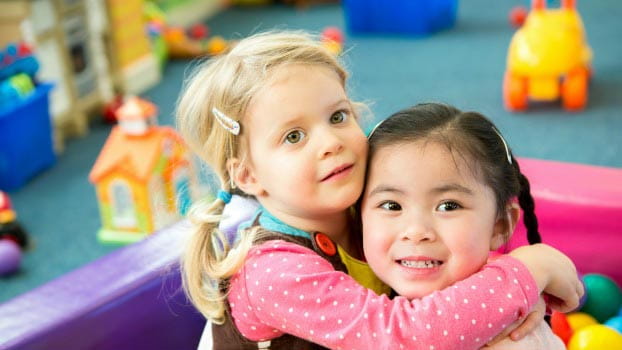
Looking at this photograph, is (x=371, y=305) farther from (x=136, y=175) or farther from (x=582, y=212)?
(x=136, y=175)

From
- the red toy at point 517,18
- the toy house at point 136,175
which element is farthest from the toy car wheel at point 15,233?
the red toy at point 517,18

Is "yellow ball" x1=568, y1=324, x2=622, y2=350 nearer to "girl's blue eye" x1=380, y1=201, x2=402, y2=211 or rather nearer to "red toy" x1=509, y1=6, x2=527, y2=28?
"girl's blue eye" x1=380, y1=201, x2=402, y2=211

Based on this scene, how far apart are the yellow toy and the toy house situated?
116 centimetres

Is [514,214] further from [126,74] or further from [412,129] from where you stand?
[126,74]

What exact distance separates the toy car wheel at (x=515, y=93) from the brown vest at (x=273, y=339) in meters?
1.84

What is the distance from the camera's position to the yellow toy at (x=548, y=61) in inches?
101

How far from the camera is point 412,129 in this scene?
0.88 meters

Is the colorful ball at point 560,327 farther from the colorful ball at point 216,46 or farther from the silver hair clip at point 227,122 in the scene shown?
the colorful ball at point 216,46

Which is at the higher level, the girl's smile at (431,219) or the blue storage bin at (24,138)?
the girl's smile at (431,219)

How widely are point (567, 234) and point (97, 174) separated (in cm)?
119

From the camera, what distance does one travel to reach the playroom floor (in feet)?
6.97

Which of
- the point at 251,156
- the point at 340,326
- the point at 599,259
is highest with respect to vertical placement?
the point at 251,156

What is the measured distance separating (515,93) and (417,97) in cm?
35

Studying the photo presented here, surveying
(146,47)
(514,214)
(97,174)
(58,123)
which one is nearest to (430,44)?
(146,47)
